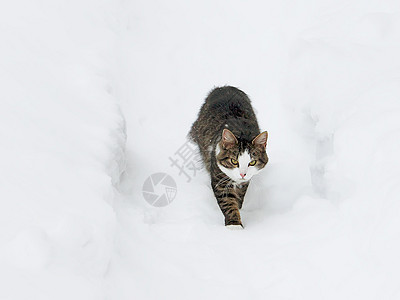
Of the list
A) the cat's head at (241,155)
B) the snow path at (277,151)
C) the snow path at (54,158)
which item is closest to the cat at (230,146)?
the cat's head at (241,155)

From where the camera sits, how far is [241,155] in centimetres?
363

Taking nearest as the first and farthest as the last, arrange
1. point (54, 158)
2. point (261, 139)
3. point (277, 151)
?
point (54, 158) → point (261, 139) → point (277, 151)

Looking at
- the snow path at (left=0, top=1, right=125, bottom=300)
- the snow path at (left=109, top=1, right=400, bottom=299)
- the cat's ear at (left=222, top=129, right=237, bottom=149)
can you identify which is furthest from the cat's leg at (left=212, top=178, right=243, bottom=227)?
the snow path at (left=0, top=1, right=125, bottom=300)

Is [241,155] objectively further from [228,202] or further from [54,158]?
[54,158]

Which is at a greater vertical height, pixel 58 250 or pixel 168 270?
pixel 58 250

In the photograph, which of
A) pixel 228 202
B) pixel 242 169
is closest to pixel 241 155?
pixel 242 169

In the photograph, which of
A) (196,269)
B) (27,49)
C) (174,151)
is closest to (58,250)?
(196,269)

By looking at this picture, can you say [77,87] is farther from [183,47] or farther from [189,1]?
[189,1]

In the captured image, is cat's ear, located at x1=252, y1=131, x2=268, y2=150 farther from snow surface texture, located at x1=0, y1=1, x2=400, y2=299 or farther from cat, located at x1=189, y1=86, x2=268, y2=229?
snow surface texture, located at x1=0, y1=1, x2=400, y2=299

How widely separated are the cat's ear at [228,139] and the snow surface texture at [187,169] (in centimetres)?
66

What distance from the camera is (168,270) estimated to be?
2877 mm

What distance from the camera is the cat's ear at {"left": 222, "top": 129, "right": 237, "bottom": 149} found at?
3662mm

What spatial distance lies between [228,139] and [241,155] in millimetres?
178

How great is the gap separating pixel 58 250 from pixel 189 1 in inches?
234
